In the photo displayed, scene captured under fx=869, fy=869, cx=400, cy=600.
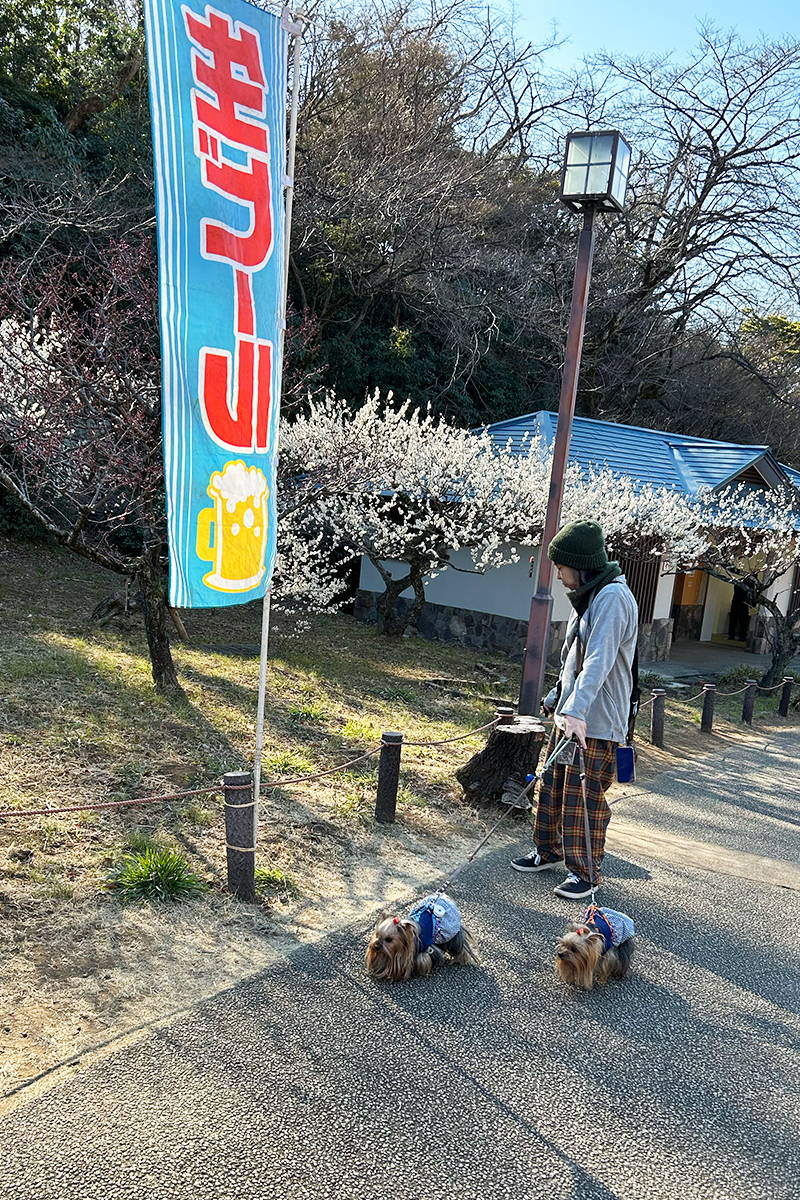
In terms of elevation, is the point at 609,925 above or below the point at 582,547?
below

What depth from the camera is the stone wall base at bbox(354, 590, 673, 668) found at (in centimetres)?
1350

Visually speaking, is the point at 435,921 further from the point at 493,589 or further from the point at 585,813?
the point at 493,589

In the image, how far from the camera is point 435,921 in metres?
3.75

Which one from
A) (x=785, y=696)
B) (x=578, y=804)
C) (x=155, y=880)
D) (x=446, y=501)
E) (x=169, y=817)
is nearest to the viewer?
(x=155, y=880)

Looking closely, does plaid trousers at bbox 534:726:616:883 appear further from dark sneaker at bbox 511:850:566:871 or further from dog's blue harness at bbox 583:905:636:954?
dog's blue harness at bbox 583:905:636:954

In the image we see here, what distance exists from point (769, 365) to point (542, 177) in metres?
8.52

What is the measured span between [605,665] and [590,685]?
125 millimetres

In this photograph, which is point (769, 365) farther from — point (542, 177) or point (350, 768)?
point (350, 768)

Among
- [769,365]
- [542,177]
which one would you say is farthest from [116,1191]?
[769,365]

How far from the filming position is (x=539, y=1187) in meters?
2.63

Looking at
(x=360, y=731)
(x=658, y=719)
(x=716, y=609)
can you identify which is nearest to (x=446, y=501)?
(x=658, y=719)

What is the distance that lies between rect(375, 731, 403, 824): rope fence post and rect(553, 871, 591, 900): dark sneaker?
4.17 feet

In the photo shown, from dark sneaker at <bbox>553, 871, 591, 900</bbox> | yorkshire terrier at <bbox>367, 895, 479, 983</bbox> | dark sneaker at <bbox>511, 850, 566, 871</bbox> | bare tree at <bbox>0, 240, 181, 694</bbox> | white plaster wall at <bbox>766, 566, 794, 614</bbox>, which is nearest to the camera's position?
yorkshire terrier at <bbox>367, 895, 479, 983</bbox>

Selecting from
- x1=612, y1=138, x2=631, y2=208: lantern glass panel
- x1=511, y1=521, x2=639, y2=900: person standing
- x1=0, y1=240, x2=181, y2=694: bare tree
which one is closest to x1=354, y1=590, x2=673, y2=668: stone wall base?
x1=0, y1=240, x2=181, y2=694: bare tree
